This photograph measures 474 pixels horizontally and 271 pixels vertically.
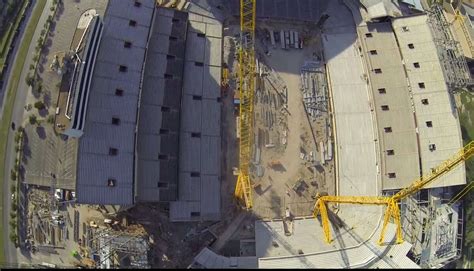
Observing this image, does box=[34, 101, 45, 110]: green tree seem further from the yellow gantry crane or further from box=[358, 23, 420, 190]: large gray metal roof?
box=[358, 23, 420, 190]: large gray metal roof

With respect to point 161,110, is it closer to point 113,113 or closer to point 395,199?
point 113,113

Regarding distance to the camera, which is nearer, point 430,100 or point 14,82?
point 14,82

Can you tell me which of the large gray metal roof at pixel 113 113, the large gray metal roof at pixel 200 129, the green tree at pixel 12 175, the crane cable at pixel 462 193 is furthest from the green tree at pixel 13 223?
the crane cable at pixel 462 193

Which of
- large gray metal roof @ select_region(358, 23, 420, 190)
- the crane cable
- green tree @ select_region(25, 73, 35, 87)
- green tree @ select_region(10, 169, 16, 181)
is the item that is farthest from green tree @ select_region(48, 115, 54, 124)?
the crane cable

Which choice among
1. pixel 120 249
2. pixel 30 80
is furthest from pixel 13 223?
pixel 30 80

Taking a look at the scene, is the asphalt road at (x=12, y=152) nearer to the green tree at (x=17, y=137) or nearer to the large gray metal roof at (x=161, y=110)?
the green tree at (x=17, y=137)

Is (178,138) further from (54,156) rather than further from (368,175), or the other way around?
(368,175)
